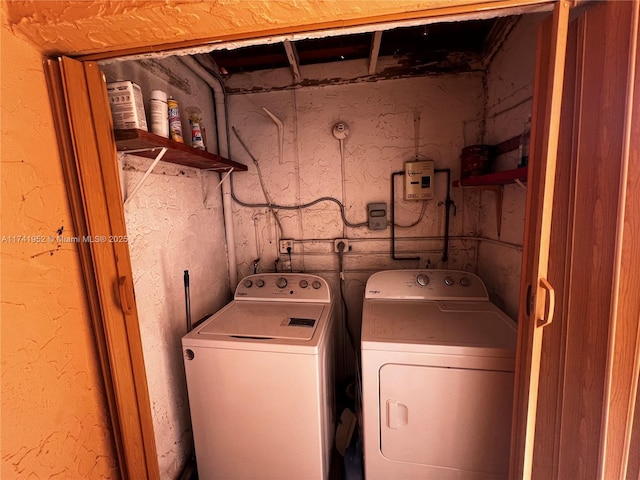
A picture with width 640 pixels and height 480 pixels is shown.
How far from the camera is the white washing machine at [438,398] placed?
1.08m

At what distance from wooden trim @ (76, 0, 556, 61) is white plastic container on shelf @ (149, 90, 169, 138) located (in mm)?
328

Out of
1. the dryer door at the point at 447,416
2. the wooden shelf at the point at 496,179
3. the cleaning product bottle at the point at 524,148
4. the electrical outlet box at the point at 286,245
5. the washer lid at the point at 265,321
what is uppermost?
the cleaning product bottle at the point at 524,148

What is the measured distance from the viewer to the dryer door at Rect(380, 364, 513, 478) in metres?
1.08

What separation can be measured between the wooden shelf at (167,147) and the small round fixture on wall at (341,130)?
0.72m

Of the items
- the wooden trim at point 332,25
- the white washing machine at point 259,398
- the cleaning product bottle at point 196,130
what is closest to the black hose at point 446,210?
the white washing machine at point 259,398

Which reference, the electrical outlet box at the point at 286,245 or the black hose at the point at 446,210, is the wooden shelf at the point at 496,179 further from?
the electrical outlet box at the point at 286,245

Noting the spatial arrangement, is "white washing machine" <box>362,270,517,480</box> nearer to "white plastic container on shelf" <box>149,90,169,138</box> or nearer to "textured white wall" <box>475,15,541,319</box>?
"textured white wall" <box>475,15,541,319</box>

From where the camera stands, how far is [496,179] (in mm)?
1251

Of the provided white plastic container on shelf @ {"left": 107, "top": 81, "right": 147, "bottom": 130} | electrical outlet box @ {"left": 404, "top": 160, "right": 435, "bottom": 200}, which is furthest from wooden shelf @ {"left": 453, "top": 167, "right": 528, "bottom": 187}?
white plastic container on shelf @ {"left": 107, "top": 81, "right": 147, "bottom": 130}

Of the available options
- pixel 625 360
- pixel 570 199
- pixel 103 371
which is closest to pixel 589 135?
pixel 570 199

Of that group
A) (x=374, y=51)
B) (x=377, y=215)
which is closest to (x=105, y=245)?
(x=377, y=215)

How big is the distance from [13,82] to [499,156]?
200cm

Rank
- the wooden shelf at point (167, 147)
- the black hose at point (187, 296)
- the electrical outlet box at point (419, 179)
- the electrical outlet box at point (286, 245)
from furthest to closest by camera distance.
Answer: the electrical outlet box at point (286, 245), the electrical outlet box at point (419, 179), the black hose at point (187, 296), the wooden shelf at point (167, 147)

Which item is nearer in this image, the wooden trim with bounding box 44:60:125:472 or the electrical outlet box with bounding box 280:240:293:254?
the wooden trim with bounding box 44:60:125:472
